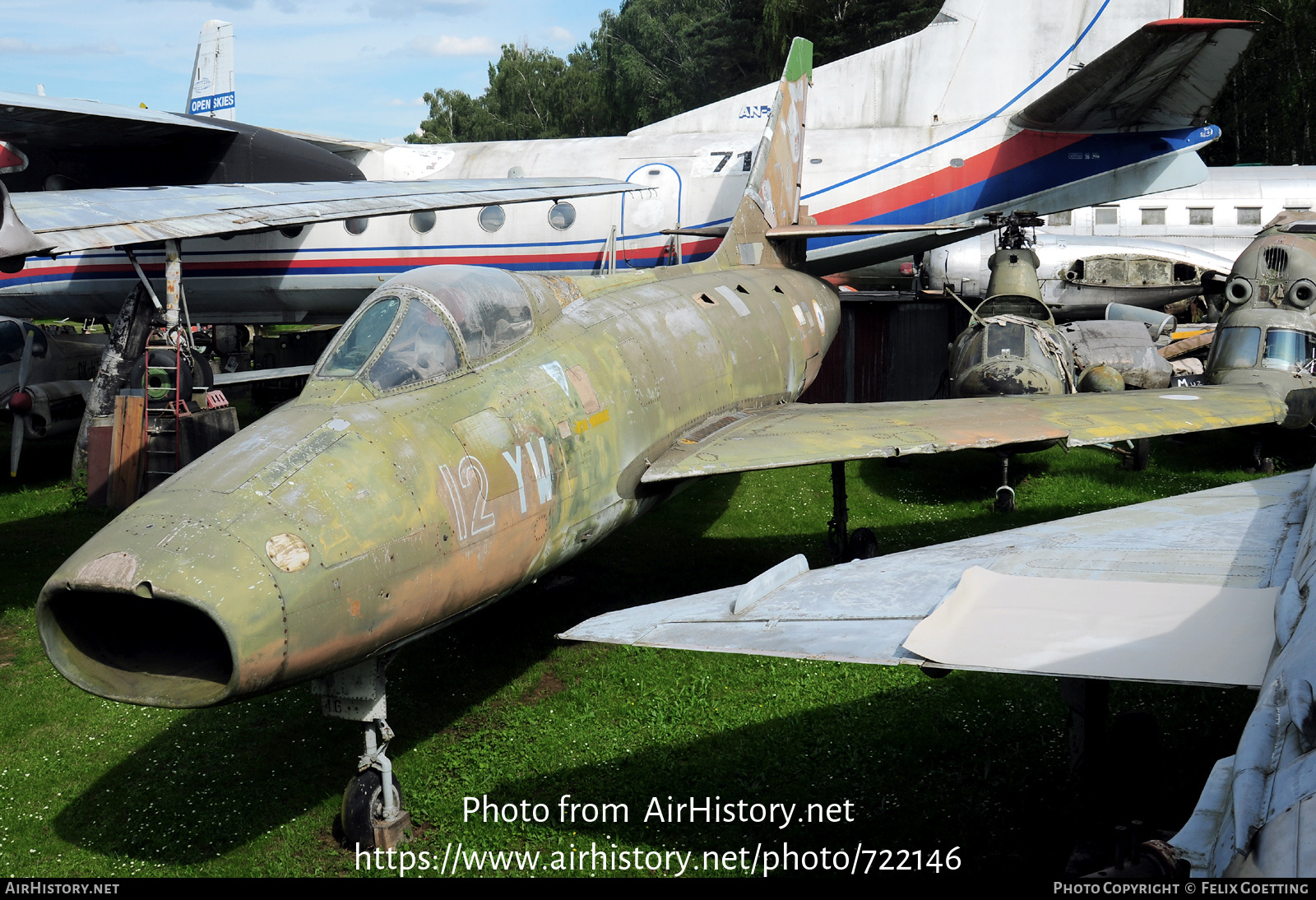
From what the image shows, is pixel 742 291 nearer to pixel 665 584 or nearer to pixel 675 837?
pixel 665 584

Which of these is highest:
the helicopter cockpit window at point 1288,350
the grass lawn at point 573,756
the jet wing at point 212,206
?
the jet wing at point 212,206

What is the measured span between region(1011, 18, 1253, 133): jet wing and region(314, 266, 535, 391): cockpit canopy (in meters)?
10.2

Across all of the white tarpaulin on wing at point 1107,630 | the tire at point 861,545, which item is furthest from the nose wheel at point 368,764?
the tire at point 861,545

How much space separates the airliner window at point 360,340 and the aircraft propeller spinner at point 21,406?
10.8 meters

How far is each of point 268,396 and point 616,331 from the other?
14724 millimetres

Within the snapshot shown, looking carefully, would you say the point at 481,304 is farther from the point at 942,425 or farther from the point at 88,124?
the point at 88,124

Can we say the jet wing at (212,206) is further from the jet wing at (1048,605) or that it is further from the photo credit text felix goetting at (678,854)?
the jet wing at (1048,605)

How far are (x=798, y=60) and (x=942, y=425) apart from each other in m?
7.25

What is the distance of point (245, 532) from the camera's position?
4453 mm

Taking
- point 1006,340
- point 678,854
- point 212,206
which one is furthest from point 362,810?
point 1006,340

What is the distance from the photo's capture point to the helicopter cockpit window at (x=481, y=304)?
6.14 meters

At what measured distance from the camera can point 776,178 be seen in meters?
12.5

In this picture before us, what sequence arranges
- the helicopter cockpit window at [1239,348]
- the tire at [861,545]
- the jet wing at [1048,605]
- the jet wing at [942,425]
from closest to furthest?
the jet wing at [1048,605] → the jet wing at [942,425] → the tire at [861,545] → the helicopter cockpit window at [1239,348]

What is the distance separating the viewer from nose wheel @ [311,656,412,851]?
528 cm
